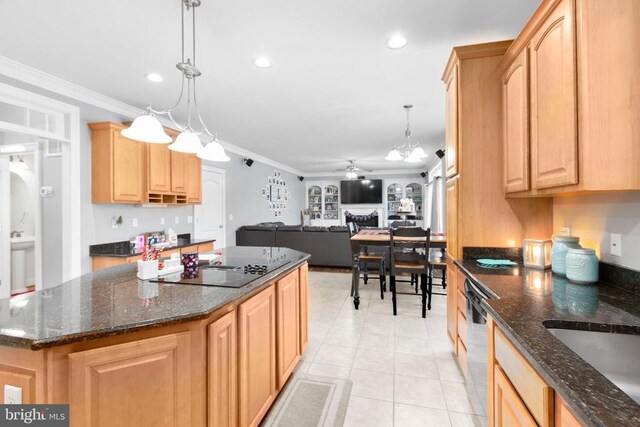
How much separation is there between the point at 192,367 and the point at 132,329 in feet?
0.99

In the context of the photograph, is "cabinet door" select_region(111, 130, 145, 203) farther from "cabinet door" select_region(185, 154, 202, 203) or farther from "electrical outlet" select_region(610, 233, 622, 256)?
"electrical outlet" select_region(610, 233, 622, 256)

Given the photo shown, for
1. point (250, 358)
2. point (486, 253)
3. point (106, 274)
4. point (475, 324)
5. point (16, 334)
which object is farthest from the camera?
point (486, 253)

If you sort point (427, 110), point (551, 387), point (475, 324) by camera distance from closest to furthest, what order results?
point (551, 387) < point (475, 324) < point (427, 110)

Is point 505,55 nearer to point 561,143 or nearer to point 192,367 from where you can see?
point 561,143

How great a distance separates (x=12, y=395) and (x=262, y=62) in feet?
8.31

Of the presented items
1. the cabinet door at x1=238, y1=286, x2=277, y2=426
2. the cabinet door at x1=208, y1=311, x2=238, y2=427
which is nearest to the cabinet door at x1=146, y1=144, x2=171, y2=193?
the cabinet door at x1=238, y1=286, x2=277, y2=426

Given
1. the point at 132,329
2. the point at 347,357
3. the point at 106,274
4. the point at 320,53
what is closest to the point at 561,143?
the point at 320,53

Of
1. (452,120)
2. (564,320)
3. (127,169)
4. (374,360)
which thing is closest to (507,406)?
(564,320)

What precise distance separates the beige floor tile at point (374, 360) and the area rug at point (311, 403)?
280 millimetres

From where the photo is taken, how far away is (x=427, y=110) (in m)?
3.80

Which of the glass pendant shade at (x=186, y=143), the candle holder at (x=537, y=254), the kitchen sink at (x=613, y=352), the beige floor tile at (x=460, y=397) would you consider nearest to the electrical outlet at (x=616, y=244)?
the candle holder at (x=537, y=254)

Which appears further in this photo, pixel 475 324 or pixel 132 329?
pixel 475 324

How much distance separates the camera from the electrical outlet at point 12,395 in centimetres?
95

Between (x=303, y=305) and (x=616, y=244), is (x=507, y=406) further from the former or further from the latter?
(x=303, y=305)
